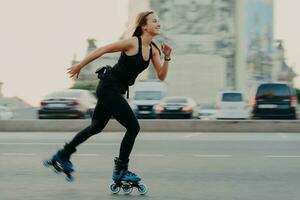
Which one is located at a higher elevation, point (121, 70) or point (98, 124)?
point (121, 70)

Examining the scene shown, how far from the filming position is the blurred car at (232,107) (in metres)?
30.1

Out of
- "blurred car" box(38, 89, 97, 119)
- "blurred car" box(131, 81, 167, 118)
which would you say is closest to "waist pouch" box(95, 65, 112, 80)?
"blurred car" box(38, 89, 97, 119)

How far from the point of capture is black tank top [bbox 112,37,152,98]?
21.1 feet

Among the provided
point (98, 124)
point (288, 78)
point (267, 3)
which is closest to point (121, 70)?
point (98, 124)

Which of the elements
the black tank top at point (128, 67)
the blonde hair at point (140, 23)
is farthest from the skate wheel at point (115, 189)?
the blonde hair at point (140, 23)

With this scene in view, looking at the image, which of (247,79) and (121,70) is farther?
(247,79)

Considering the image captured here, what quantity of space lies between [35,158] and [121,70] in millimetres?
3997

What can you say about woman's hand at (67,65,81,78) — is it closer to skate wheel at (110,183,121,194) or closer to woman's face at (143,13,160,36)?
woman's face at (143,13,160,36)

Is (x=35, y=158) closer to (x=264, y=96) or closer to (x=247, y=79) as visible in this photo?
(x=264, y=96)

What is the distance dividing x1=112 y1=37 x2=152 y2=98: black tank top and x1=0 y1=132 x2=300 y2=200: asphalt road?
1.04 meters

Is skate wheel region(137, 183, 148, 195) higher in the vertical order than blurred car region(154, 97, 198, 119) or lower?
higher

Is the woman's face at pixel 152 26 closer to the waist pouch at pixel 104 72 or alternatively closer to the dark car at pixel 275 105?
the waist pouch at pixel 104 72

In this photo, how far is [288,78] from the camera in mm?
136000

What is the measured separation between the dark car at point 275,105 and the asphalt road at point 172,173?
1384 centimetres
